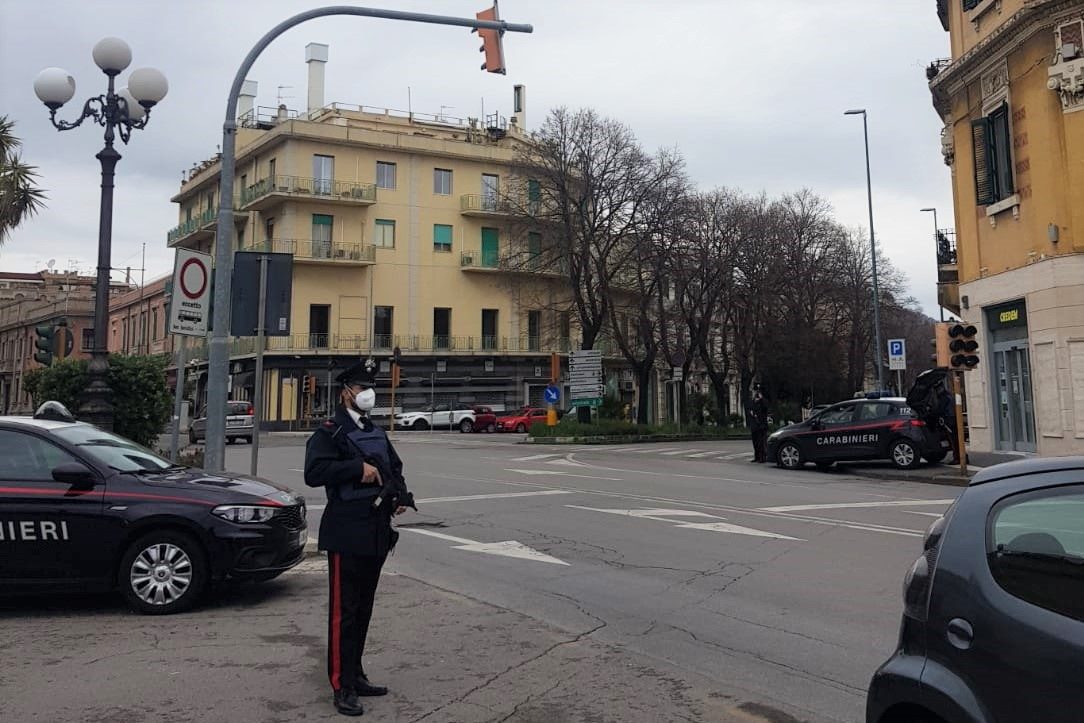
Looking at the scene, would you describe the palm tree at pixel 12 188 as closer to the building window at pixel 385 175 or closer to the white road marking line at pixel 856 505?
the white road marking line at pixel 856 505

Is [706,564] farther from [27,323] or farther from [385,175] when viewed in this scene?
[27,323]

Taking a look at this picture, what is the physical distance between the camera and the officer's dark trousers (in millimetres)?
4684

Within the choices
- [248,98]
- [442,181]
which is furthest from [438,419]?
[248,98]

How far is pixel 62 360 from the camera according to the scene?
13984 millimetres

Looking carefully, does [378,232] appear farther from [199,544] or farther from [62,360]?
[199,544]

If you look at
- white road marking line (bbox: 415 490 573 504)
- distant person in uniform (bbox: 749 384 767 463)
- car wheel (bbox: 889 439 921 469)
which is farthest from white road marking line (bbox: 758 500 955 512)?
distant person in uniform (bbox: 749 384 767 463)

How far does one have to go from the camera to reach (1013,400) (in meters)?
21.4

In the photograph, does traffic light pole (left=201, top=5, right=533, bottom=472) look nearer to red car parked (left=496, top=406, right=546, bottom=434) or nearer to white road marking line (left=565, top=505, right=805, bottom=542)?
white road marking line (left=565, top=505, right=805, bottom=542)

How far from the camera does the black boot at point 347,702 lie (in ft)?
15.1

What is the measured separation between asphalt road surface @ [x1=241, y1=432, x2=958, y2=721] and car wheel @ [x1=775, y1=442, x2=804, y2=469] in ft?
10.7

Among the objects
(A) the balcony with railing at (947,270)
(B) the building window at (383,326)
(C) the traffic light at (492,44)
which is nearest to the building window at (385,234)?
(B) the building window at (383,326)

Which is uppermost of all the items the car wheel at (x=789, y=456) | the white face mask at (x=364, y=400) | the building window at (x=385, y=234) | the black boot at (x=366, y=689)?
the building window at (x=385, y=234)

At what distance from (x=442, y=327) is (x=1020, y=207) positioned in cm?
3842

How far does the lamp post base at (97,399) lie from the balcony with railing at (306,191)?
1546 inches
